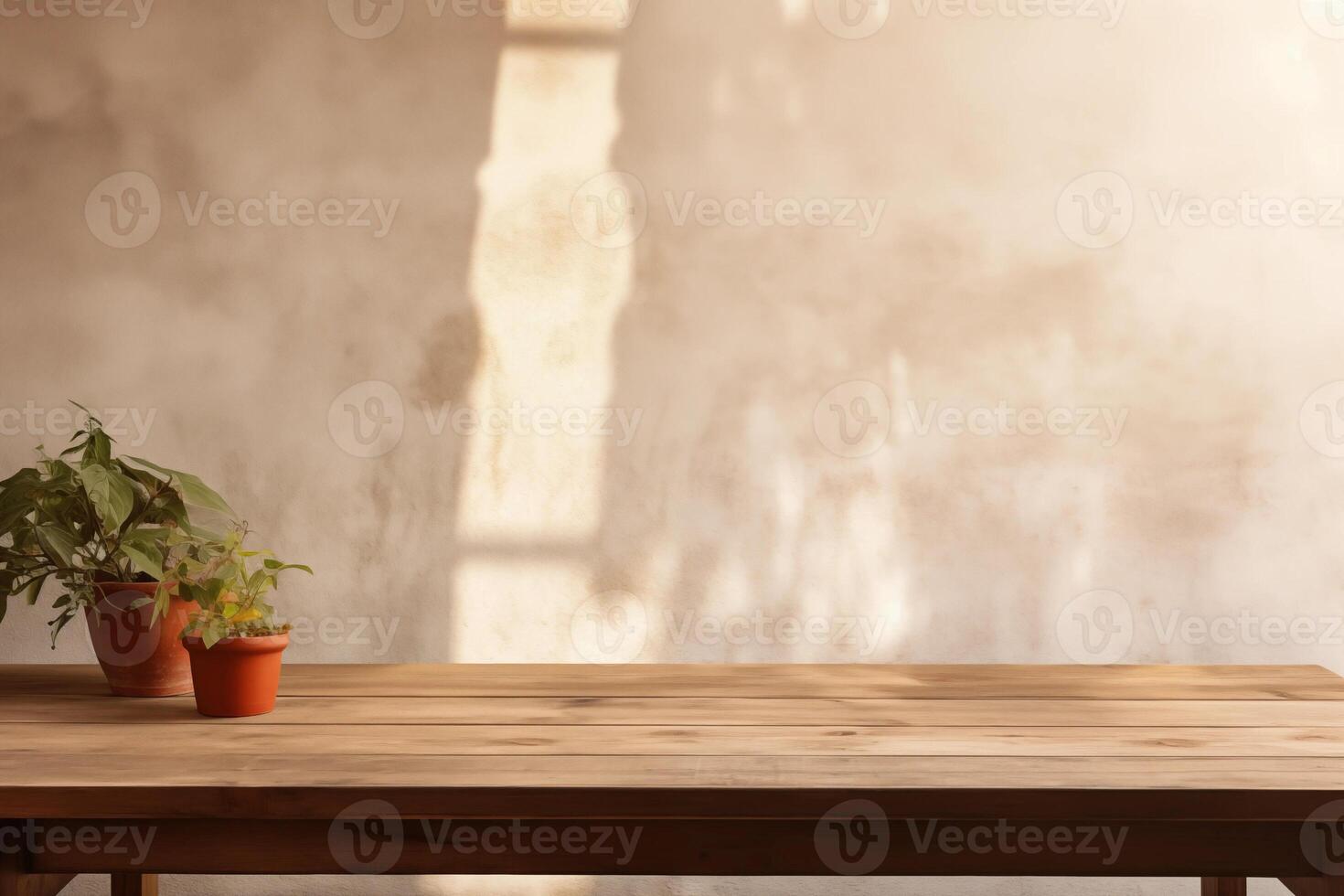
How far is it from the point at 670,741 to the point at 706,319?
1154 millimetres

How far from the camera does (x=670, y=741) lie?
61.9 inches

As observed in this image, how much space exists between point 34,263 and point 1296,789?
2.70 metres

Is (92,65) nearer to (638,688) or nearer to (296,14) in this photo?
(296,14)

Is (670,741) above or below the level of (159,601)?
below
